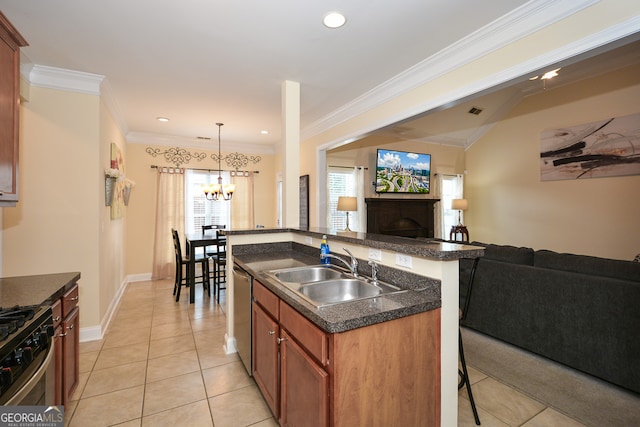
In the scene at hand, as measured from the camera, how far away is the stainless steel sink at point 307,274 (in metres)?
2.13

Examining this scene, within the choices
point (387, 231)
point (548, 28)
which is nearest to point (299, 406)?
point (548, 28)

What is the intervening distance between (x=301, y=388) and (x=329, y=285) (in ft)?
2.08

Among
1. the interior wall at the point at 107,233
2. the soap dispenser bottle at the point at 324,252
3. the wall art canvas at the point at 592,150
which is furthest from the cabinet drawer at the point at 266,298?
the wall art canvas at the point at 592,150

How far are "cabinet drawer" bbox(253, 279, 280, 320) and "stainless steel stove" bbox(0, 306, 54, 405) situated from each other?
109 cm

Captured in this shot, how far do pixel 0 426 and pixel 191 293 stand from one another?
324cm

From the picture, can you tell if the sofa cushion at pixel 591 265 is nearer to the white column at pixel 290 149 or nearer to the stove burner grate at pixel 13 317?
the white column at pixel 290 149

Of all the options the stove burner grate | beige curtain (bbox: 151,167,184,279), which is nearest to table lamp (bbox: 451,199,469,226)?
beige curtain (bbox: 151,167,184,279)

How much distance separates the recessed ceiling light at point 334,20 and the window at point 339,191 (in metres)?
3.22

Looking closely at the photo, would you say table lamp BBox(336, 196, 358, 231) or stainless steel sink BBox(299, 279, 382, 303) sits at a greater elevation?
table lamp BBox(336, 196, 358, 231)

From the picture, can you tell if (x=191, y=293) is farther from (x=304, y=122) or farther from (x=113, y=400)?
(x=304, y=122)

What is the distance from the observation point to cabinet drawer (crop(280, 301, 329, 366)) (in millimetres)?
1263

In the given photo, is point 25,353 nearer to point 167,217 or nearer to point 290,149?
point 290,149

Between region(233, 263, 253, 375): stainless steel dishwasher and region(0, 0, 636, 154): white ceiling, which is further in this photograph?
region(233, 263, 253, 375): stainless steel dishwasher

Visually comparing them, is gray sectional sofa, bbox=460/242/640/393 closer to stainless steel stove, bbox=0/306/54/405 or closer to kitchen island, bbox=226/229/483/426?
kitchen island, bbox=226/229/483/426
